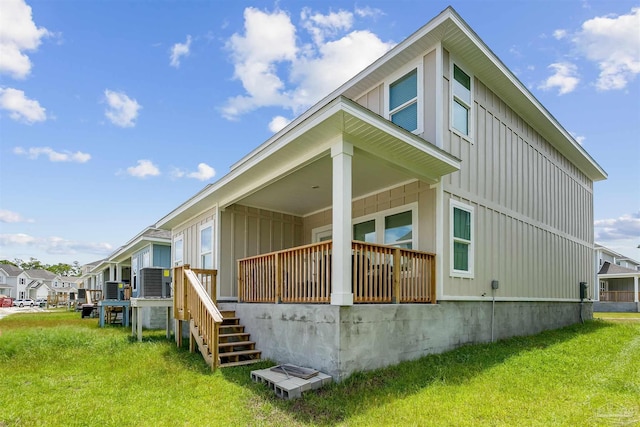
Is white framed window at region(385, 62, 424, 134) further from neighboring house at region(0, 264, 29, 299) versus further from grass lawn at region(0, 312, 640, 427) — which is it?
neighboring house at region(0, 264, 29, 299)

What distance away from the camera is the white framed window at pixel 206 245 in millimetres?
10211

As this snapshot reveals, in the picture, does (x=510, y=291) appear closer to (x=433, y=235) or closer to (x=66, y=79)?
(x=433, y=235)

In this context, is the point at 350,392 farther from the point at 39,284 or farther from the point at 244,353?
the point at 39,284

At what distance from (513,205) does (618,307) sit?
23.7 metres

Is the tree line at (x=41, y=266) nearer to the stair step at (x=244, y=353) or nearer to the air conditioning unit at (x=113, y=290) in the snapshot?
the air conditioning unit at (x=113, y=290)

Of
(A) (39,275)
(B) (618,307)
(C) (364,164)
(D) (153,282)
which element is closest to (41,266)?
(A) (39,275)

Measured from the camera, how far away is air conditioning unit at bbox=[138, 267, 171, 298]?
36.1ft

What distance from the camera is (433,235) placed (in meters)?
7.35

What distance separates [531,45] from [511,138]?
234cm

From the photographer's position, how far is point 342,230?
5.53 m

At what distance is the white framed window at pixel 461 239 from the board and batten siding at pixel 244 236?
485 cm

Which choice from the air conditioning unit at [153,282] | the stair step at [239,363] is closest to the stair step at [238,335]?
the stair step at [239,363]

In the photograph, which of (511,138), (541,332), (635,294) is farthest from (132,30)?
(635,294)

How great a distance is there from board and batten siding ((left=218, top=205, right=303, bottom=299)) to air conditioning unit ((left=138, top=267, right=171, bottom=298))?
281 cm
